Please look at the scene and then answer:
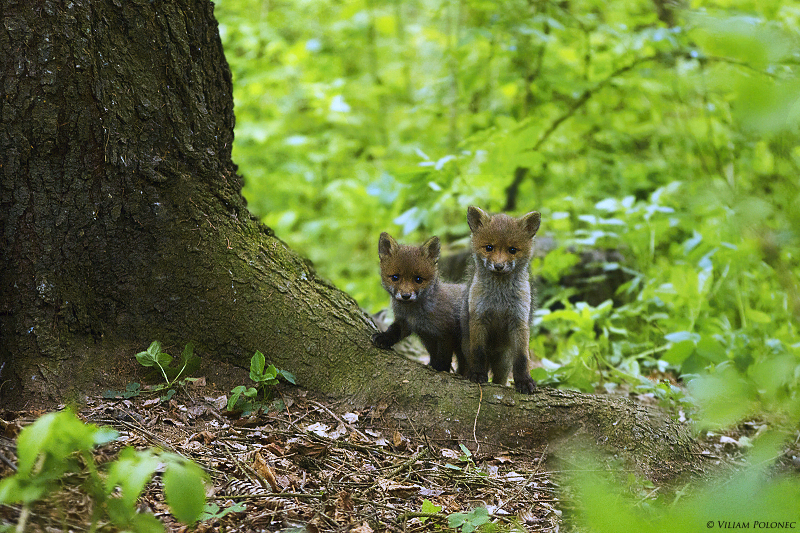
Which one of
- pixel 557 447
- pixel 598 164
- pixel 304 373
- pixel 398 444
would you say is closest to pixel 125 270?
pixel 304 373

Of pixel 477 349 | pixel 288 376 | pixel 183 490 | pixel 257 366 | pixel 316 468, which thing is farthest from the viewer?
pixel 477 349

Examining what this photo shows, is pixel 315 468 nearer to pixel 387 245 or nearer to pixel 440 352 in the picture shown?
pixel 440 352

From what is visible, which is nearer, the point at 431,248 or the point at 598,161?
the point at 431,248

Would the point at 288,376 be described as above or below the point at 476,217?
below

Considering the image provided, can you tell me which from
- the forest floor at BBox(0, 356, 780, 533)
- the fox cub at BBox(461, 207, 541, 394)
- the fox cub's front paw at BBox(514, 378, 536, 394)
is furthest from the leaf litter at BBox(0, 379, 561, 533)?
the fox cub at BBox(461, 207, 541, 394)

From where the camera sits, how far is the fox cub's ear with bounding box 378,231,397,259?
5171 mm

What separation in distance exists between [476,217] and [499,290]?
640 millimetres

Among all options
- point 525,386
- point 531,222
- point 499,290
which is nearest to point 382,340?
point 499,290

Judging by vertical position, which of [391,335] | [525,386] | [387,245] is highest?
[387,245]

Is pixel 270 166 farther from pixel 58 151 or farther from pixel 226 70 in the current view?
pixel 58 151

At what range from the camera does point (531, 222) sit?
4805 millimetres

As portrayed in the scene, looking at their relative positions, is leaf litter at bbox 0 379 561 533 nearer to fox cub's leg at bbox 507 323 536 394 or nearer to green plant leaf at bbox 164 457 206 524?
fox cub's leg at bbox 507 323 536 394

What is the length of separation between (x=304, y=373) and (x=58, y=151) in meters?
2.03

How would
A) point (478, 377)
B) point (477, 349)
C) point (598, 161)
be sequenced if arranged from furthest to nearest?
1. point (598, 161)
2. point (477, 349)
3. point (478, 377)
